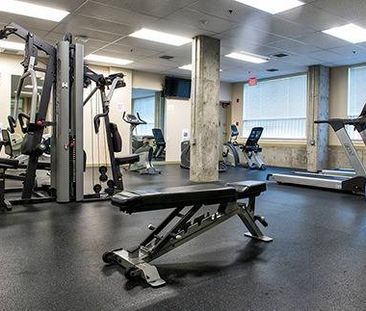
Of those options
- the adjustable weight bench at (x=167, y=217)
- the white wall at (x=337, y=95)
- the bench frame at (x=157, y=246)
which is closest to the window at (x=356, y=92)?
the white wall at (x=337, y=95)

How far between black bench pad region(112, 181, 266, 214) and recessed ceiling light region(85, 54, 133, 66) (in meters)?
7.35

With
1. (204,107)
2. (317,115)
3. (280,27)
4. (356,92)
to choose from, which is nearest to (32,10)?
(204,107)

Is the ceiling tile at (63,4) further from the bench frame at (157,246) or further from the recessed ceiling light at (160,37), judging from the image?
the bench frame at (157,246)

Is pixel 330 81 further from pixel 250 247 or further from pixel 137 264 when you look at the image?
pixel 137 264

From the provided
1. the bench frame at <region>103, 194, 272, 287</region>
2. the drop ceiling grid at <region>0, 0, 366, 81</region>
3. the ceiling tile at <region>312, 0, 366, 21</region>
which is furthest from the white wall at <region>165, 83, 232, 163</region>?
the bench frame at <region>103, 194, 272, 287</region>

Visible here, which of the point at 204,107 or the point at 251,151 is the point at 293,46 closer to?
the point at 204,107

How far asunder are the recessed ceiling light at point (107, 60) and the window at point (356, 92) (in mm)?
6276

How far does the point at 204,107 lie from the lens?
716 centimetres

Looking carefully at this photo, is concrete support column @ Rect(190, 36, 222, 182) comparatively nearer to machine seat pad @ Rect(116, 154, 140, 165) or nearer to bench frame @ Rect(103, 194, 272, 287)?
machine seat pad @ Rect(116, 154, 140, 165)

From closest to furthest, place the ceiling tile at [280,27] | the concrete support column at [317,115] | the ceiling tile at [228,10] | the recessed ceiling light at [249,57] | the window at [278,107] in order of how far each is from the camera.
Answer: the ceiling tile at [228,10]
the ceiling tile at [280,27]
the recessed ceiling light at [249,57]
the concrete support column at [317,115]
the window at [278,107]

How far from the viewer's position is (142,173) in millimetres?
8664

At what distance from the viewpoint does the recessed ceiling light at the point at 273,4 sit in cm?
524

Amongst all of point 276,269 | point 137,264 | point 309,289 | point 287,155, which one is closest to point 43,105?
point 137,264

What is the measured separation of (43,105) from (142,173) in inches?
165
